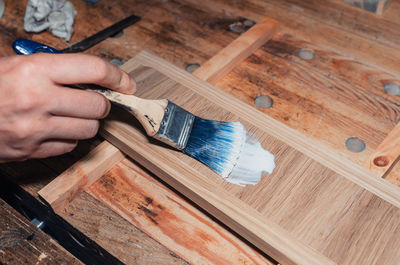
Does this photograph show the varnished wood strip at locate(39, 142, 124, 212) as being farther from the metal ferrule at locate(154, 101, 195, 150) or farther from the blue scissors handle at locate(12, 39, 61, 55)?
the blue scissors handle at locate(12, 39, 61, 55)

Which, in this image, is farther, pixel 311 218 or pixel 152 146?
pixel 152 146

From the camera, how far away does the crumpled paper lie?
5.17 feet

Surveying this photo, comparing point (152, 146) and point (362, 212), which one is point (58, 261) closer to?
point (152, 146)

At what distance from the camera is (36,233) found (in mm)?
1060

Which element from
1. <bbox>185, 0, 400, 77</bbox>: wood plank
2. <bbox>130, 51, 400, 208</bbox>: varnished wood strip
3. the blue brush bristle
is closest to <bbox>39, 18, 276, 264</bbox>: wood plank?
the blue brush bristle

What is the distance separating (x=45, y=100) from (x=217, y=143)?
1.45 feet

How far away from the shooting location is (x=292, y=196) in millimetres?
979

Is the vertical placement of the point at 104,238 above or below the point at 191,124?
below

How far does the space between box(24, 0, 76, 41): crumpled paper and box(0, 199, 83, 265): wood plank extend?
0.78 meters

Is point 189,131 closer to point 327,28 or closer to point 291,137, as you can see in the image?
point 291,137

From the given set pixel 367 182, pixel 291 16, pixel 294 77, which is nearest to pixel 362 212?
pixel 367 182

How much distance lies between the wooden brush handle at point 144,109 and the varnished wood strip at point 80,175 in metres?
0.20

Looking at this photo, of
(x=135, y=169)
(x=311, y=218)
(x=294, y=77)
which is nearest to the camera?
(x=311, y=218)

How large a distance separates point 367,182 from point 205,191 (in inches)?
15.6
